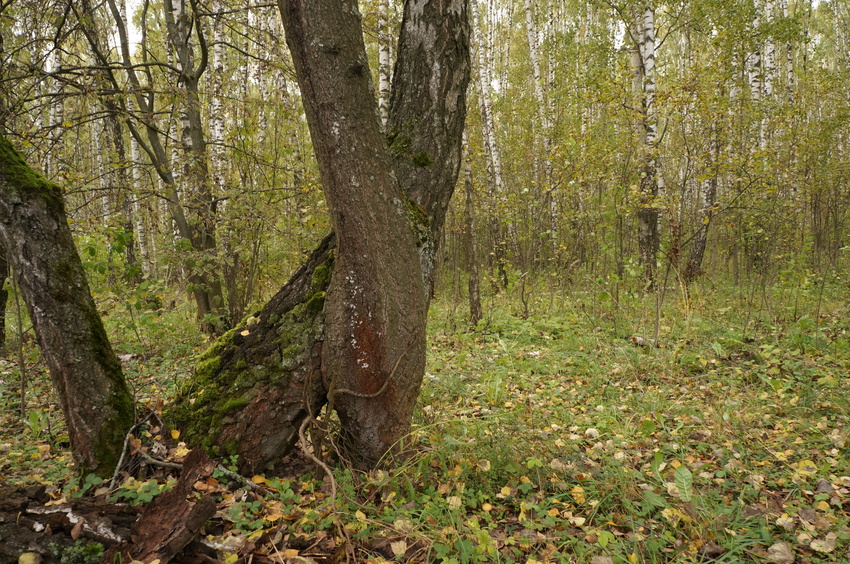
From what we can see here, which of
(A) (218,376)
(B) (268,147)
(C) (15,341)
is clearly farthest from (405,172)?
(C) (15,341)

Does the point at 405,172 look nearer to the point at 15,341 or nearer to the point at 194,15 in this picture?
the point at 194,15

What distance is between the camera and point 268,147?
6.53 metres

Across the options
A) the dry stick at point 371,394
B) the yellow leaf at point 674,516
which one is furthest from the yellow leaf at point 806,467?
the dry stick at point 371,394

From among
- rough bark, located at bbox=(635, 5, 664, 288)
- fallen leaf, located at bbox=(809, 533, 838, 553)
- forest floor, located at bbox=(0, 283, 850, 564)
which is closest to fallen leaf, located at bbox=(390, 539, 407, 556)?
forest floor, located at bbox=(0, 283, 850, 564)

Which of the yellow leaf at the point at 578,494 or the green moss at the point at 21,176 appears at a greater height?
the green moss at the point at 21,176

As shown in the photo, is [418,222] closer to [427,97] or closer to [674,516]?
[427,97]

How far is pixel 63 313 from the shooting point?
2342 millimetres

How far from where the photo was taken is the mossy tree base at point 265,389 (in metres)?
2.66

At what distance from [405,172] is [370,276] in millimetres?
787

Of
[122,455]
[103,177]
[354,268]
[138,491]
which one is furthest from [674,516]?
[103,177]

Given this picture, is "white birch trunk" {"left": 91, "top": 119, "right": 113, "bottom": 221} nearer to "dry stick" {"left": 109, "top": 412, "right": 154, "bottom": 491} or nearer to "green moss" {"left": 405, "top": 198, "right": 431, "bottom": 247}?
"dry stick" {"left": 109, "top": 412, "right": 154, "bottom": 491}

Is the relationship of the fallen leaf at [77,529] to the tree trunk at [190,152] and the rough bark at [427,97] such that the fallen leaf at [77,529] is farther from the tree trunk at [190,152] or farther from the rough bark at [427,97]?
the tree trunk at [190,152]

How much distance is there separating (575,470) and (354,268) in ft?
6.13

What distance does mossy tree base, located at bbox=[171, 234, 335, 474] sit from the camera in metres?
2.66
